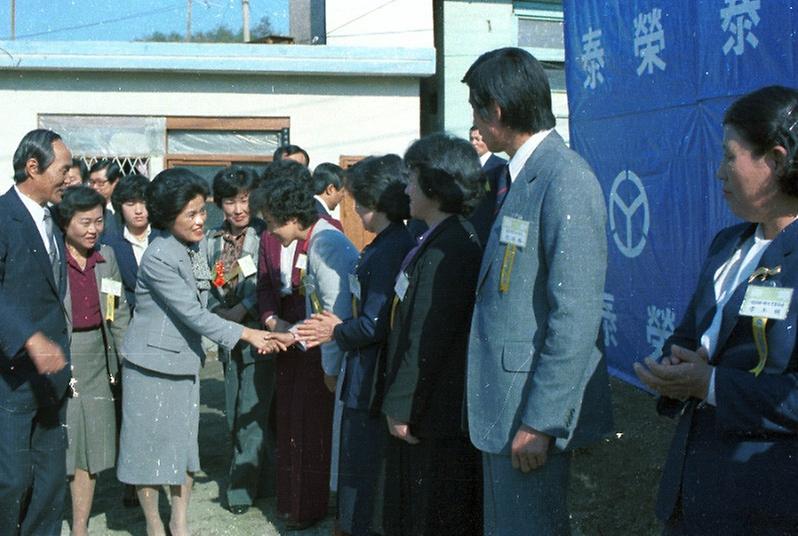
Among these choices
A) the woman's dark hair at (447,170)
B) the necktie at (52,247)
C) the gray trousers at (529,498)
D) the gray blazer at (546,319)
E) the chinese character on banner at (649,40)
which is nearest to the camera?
the gray blazer at (546,319)

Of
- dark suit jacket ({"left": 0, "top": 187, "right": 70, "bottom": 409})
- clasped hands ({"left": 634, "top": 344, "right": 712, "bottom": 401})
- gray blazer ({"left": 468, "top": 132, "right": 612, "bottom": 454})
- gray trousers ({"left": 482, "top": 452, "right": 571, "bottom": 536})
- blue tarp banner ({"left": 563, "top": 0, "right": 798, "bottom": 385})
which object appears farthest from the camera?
blue tarp banner ({"left": 563, "top": 0, "right": 798, "bottom": 385})

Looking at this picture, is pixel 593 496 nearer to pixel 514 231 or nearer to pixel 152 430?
pixel 152 430

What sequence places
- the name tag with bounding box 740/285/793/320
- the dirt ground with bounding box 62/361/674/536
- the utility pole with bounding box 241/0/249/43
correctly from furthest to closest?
1. the utility pole with bounding box 241/0/249/43
2. the dirt ground with bounding box 62/361/674/536
3. the name tag with bounding box 740/285/793/320

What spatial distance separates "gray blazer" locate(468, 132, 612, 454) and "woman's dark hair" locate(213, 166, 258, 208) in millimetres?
2680

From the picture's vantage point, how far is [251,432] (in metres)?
4.90

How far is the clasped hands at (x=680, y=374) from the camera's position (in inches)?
82.8

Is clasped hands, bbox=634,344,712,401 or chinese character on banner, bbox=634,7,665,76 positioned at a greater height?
chinese character on banner, bbox=634,7,665,76

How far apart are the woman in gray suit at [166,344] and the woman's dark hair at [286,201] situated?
295mm

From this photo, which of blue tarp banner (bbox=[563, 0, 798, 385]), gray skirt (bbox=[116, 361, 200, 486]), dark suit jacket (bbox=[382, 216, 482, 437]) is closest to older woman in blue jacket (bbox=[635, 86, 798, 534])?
dark suit jacket (bbox=[382, 216, 482, 437])

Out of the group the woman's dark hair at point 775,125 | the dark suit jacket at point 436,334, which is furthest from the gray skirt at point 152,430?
the woman's dark hair at point 775,125

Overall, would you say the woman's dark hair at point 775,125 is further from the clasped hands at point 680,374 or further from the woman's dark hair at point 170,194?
the woman's dark hair at point 170,194

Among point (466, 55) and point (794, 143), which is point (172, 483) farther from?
point (466, 55)

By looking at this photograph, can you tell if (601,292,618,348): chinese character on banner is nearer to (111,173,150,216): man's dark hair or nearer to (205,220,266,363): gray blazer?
(205,220,266,363): gray blazer

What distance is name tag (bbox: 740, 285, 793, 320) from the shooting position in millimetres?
1998
